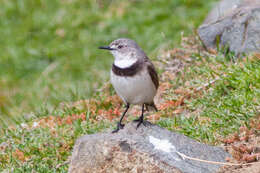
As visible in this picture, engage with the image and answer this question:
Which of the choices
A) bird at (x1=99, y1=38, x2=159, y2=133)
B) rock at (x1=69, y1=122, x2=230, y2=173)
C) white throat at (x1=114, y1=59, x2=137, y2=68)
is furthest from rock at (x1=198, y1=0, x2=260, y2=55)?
rock at (x1=69, y1=122, x2=230, y2=173)

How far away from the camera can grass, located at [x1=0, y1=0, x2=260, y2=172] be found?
5.73 meters

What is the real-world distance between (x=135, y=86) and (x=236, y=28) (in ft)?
8.60

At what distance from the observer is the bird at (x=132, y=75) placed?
5.08 meters

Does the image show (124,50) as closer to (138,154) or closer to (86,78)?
(138,154)

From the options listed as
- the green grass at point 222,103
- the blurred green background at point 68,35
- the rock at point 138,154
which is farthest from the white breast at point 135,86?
the blurred green background at point 68,35

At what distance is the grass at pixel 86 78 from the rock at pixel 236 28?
259 mm

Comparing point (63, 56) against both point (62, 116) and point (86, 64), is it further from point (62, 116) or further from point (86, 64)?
point (62, 116)

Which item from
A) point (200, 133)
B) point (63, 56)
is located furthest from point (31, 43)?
point (200, 133)

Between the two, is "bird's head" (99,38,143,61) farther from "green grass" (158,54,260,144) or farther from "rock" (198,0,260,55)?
"rock" (198,0,260,55)

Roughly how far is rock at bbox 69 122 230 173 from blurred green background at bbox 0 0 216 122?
4.33 metres

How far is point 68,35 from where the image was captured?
11055 mm

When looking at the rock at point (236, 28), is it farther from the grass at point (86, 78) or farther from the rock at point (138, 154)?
the rock at point (138, 154)

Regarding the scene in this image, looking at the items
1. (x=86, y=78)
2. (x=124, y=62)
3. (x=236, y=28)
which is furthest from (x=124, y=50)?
(x=86, y=78)

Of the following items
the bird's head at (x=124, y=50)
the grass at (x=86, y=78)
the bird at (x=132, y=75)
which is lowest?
the grass at (x=86, y=78)
